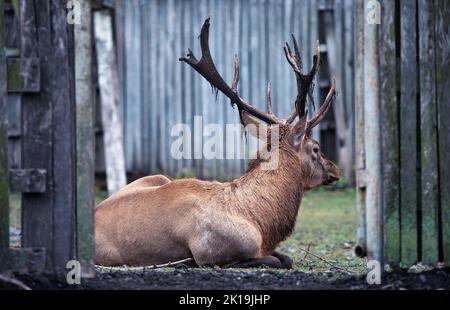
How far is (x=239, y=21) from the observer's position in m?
19.0

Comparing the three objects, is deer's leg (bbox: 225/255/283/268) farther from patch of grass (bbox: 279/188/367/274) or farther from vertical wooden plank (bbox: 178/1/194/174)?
vertical wooden plank (bbox: 178/1/194/174)

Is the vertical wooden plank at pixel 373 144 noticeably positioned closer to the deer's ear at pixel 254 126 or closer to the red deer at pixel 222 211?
the red deer at pixel 222 211

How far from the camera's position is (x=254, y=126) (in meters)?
10.2

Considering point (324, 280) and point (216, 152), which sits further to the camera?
point (216, 152)

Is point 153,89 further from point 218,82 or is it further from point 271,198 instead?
point 271,198

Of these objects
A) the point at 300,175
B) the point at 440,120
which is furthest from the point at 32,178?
the point at 300,175

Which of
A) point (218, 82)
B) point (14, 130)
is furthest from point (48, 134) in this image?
point (14, 130)

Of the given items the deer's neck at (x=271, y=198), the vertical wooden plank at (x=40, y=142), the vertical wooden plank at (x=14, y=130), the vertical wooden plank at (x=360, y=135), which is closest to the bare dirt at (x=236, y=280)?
the vertical wooden plank at (x=40, y=142)

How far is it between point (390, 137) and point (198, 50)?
1203cm

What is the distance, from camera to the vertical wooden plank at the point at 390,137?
7.08 m

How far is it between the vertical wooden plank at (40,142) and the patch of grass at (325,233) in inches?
111

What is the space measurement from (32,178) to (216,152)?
11.8m

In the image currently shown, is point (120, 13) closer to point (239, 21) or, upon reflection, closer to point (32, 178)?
point (239, 21)

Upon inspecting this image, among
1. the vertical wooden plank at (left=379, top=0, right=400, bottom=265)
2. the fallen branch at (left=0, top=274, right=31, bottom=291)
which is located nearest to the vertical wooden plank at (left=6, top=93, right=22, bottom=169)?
the fallen branch at (left=0, top=274, right=31, bottom=291)
